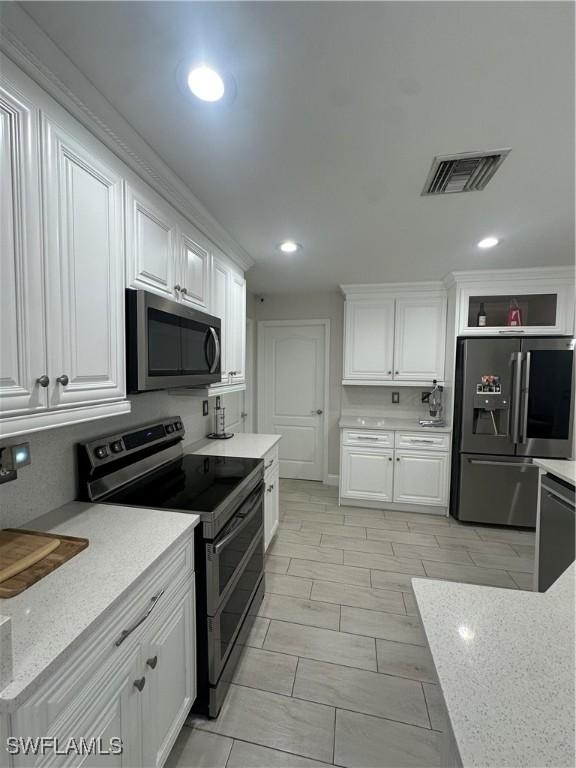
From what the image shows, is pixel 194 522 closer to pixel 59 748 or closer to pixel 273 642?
pixel 59 748

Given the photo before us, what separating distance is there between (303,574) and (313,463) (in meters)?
2.06

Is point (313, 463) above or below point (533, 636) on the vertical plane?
below

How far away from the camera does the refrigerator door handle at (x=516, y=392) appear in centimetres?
314

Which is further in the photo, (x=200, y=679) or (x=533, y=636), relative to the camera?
(x=200, y=679)

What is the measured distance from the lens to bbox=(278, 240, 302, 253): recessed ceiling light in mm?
2564

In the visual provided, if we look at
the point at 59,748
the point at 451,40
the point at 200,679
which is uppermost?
the point at 451,40

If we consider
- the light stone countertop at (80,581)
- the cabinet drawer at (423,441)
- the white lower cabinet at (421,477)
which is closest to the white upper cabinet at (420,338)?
the cabinet drawer at (423,441)

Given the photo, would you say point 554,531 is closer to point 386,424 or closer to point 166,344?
point 386,424

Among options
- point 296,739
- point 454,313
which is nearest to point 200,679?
point 296,739

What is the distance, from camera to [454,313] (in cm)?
339

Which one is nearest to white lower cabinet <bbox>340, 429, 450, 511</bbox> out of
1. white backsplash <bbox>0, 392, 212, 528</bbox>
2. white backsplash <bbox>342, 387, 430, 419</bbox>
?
white backsplash <bbox>342, 387, 430, 419</bbox>

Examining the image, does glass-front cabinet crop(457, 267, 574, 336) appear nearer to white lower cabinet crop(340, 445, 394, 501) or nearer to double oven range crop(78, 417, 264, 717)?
white lower cabinet crop(340, 445, 394, 501)

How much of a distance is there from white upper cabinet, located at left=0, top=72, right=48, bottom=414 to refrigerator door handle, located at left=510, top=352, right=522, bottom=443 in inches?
142

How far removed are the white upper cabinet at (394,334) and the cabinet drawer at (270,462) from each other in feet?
5.10
